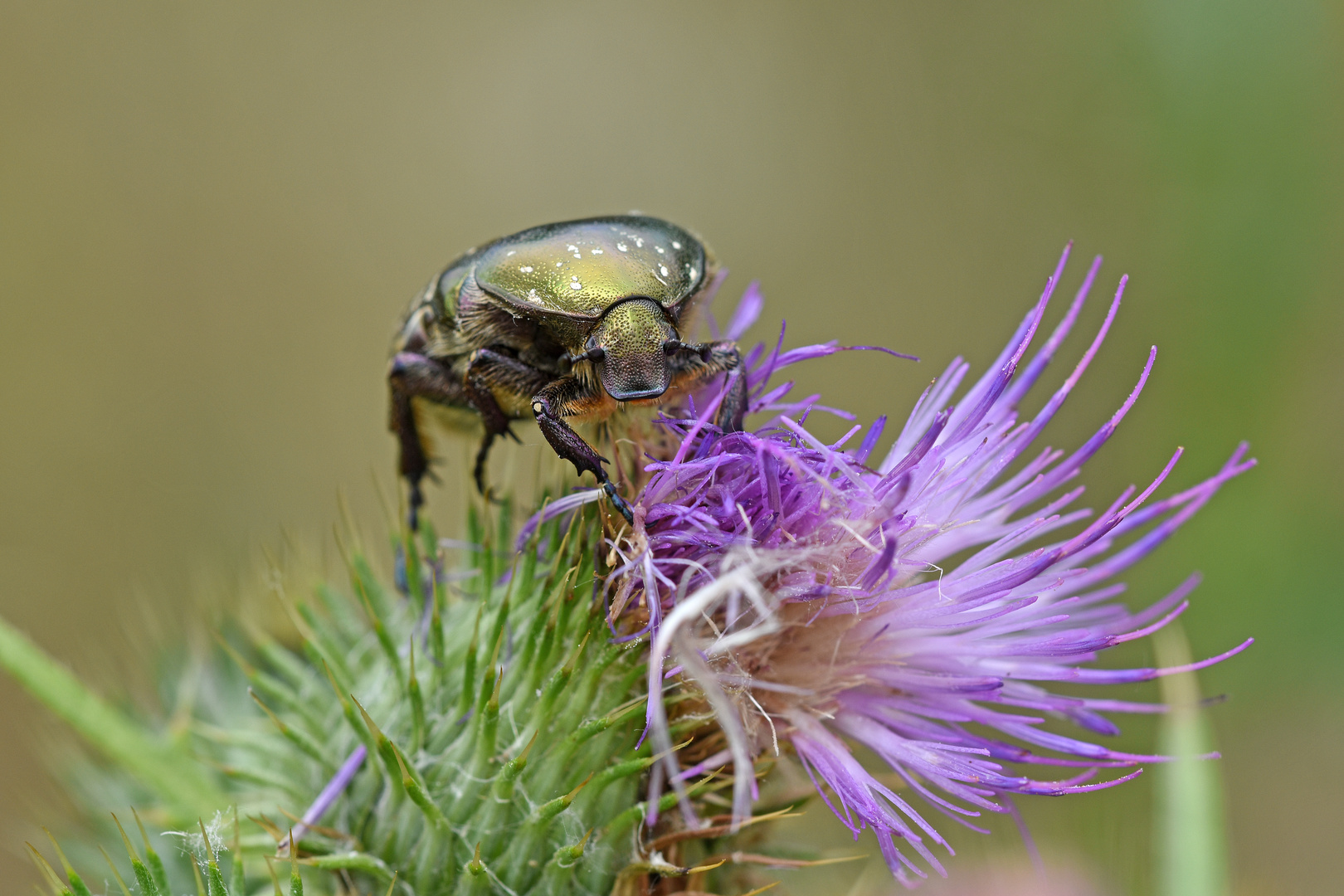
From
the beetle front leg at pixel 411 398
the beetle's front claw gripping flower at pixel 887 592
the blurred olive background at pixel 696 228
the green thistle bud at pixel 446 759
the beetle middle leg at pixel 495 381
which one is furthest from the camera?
the blurred olive background at pixel 696 228

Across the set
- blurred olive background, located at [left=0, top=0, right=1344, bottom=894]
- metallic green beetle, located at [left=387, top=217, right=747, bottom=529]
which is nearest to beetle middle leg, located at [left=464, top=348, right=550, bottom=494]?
metallic green beetle, located at [left=387, top=217, right=747, bottom=529]

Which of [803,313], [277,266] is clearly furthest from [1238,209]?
[277,266]

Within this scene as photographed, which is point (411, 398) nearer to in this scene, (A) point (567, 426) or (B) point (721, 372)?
(A) point (567, 426)

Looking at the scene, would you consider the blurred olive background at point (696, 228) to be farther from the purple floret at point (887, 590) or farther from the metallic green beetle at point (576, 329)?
the metallic green beetle at point (576, 329)

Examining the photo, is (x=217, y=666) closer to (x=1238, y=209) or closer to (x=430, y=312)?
(x=430, y=312)

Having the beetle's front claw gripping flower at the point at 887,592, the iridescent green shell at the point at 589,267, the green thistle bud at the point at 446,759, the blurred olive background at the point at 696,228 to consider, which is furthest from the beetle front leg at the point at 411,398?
the blurred olive background at the point at 696,228

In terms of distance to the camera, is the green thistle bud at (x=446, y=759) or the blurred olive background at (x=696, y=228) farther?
the blurred olive background at (x=696, y=228)

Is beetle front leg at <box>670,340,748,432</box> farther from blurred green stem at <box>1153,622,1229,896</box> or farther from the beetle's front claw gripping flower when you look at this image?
blurred green stem at <box>1153,622,1229,896</box>

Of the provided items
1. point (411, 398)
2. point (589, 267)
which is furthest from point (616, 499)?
point (411, 398)
